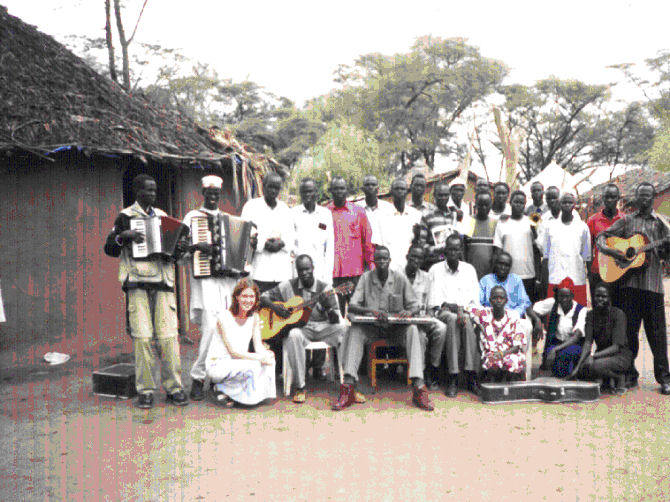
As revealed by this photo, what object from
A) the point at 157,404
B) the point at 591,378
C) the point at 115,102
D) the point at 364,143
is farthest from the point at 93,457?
the point at 364,143

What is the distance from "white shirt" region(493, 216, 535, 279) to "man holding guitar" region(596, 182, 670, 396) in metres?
1.04

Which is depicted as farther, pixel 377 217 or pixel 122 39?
pixel 122 39

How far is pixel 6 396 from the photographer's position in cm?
635

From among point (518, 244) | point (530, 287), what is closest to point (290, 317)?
point (518, 244)

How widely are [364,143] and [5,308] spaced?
79.1ft

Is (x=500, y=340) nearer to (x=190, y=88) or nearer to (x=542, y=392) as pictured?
(x=542, y=392)

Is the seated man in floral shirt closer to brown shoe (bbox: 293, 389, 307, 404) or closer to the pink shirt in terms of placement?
the pink shirt

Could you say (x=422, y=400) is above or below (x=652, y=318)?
below

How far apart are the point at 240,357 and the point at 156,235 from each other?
1.33 meters

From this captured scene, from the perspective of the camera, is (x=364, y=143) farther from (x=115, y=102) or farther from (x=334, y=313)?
(x=334, y=313)

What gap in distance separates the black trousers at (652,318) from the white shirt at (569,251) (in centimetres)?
88

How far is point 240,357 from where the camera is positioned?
6125mm

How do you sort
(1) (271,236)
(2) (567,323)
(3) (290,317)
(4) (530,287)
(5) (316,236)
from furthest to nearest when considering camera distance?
(4) (530,287), (5) (316,236), (1) (271,236), (2) (567,323), (3) (290,317)

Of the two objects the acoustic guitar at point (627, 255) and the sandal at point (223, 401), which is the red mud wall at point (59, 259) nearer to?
the sandal at point (223, 401)
